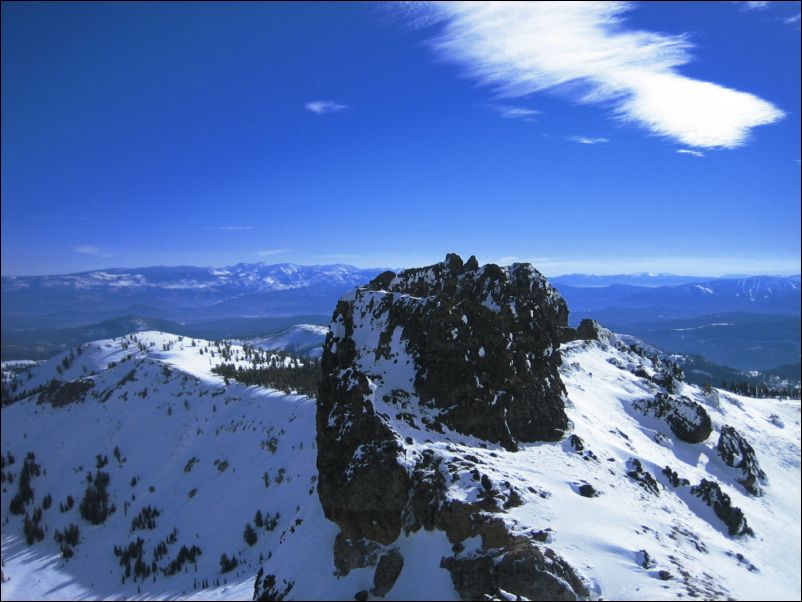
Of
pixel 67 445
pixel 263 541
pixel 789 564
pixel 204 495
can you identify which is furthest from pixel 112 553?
pixel 789 564

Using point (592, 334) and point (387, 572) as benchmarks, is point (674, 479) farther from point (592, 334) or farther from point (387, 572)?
point (592, 334)

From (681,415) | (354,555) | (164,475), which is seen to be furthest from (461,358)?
(164,475)

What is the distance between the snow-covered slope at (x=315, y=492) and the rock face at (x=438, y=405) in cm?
64

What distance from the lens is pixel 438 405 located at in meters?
28.9

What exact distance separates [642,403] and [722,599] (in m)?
38.6

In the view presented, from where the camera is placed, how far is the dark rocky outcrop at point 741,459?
48.0 m

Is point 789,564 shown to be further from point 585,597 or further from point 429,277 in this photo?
point 429,277

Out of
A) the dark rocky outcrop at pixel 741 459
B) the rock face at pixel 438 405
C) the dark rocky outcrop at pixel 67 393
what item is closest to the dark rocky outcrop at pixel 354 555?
the rock face at pixel 438 405

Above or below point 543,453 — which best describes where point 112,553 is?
below

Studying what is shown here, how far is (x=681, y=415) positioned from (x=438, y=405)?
1457 inches

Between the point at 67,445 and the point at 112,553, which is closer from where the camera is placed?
the point at 112,553

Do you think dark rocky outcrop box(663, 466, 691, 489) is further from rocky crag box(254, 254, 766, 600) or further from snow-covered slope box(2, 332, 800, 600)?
snow-covered slope box(2, 332, 800, 600)

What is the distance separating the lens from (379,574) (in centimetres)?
1948

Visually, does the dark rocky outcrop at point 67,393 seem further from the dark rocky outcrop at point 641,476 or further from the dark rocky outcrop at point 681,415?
the dark rocky outcrop at point 641,476
